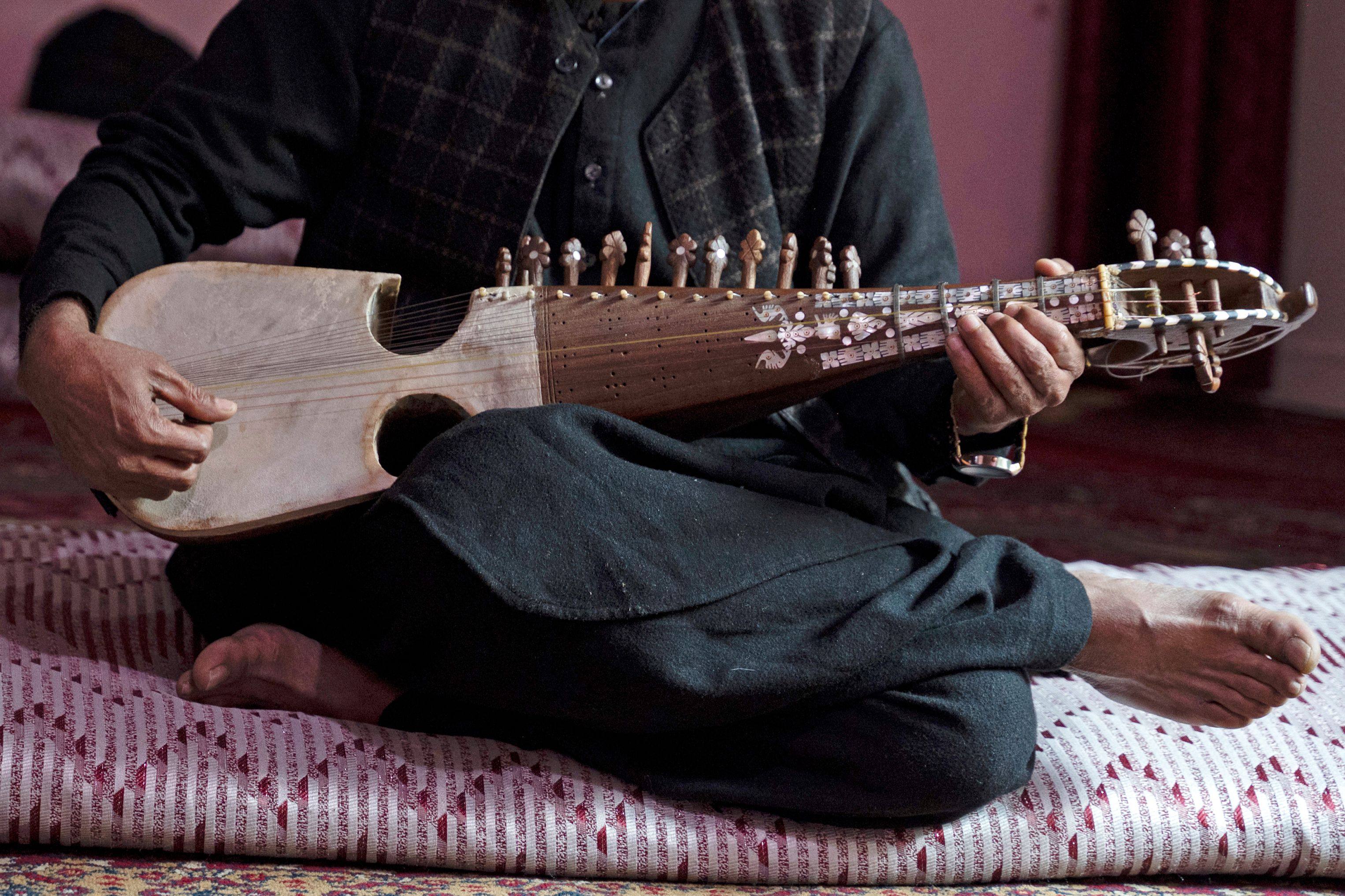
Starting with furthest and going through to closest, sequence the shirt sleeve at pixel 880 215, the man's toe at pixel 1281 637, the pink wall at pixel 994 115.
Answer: the pink wall at pixel 994 115 → the shirt sleeve at pixel 880 215 → the man's toe at pixel 1281 637

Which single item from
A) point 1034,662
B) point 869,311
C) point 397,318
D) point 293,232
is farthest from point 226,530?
point 293,232

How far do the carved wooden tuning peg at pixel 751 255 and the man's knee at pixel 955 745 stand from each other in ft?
1.36

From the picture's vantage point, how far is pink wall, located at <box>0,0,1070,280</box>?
377 centimetres

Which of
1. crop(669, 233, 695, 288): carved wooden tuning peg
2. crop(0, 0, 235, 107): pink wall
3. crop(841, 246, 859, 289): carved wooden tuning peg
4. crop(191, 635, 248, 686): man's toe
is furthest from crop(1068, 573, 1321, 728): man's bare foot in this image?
crop(0, 0, 235, 107): pink wall

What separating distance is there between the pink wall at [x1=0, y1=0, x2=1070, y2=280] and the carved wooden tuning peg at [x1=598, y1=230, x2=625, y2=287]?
2.82 metres

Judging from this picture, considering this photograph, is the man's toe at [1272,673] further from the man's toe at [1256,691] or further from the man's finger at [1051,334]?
the man's finger at [1051,334]

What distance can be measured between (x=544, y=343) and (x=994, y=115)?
313cm

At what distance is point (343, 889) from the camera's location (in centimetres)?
91

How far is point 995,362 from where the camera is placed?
1.03 meters

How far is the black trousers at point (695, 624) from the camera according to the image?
0.97 meters

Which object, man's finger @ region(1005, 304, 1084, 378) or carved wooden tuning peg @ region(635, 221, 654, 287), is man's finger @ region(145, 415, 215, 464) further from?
man's finger @ region(1005, 304, 1084, 378)

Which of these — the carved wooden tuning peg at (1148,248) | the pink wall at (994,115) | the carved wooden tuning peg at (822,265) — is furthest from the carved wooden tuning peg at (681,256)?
the pink wall at (994,115)

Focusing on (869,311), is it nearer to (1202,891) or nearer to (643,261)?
(643,261)

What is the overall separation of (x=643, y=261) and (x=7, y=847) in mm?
733
